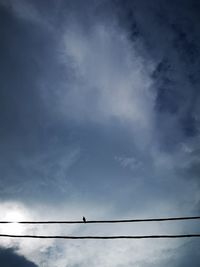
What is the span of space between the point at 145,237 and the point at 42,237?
3.81m

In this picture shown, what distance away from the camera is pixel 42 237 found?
9.88 meters

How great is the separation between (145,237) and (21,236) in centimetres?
460

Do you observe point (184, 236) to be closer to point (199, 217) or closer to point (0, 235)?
point (199, 217)

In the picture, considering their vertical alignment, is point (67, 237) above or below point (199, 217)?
below

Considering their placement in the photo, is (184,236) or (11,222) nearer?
(184,236)

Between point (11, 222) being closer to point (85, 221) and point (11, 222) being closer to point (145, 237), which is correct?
point (85, 221)

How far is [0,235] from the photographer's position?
10008 mm

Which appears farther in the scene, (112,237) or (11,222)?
(11,222)

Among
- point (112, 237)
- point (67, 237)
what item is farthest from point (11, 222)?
point (112, 237)

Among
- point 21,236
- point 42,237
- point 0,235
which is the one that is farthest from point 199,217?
point 0,235

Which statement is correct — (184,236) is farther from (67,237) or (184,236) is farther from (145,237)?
(67,237)

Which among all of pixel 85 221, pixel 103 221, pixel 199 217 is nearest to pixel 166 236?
pixel 199 217

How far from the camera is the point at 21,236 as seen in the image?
32.6ft

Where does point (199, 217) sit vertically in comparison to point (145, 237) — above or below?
above
